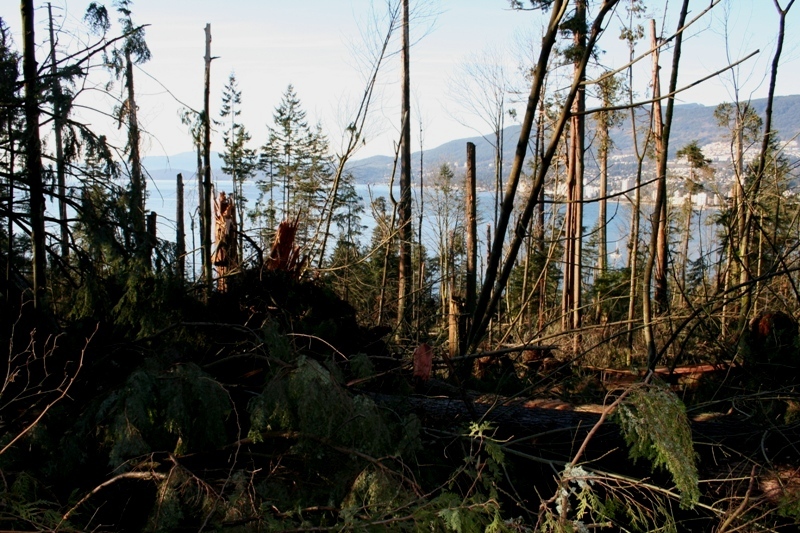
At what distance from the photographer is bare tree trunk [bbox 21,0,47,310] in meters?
3.77

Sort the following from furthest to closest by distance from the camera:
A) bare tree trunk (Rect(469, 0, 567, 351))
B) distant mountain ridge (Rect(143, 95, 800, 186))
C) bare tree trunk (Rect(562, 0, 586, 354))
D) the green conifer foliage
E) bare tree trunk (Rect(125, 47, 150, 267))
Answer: bare tree trunk (Rect(562, 0, 586, 354))
distant mountain ridge (Rect(143, 95, 800, 186))
bare tree trunk (Rect(125, 47, 150, 267))
bare tree trunk (Rect(469, 0, 567, 351))
the green conifer foliage

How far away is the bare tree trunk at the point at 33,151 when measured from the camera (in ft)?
12.4

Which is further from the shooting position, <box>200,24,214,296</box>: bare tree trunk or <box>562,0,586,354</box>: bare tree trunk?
<box>562,0,586,354</box>: bare tree trunk

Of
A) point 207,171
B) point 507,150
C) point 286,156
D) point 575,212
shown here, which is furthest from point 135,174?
point 286,156

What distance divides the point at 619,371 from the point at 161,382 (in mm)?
4518

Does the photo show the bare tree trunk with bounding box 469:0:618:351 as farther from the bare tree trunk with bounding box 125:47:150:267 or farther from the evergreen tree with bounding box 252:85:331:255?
the evergreen tree with bounding box 252:85:331:255

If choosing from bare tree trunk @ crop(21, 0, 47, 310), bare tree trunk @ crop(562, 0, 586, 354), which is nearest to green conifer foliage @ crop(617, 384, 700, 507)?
bare tree trunk @ crop(21, 0, 47, 310)

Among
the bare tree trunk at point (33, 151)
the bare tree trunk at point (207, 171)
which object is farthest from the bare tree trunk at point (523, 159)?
the bare tree trunk at point (207, 171)

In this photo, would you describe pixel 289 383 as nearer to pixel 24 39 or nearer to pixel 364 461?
pixel 364 461

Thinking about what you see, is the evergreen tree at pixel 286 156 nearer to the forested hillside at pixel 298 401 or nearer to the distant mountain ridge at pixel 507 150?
the distant mountain ridge at pixel 507 150

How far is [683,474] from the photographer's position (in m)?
2.11

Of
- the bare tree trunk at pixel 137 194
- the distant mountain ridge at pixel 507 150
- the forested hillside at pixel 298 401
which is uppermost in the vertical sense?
the distant mountain ridge at pixel 507 150

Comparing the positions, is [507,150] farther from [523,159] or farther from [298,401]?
[298,401]

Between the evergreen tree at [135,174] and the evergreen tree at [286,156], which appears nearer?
the evergreen tree at [135,174]
